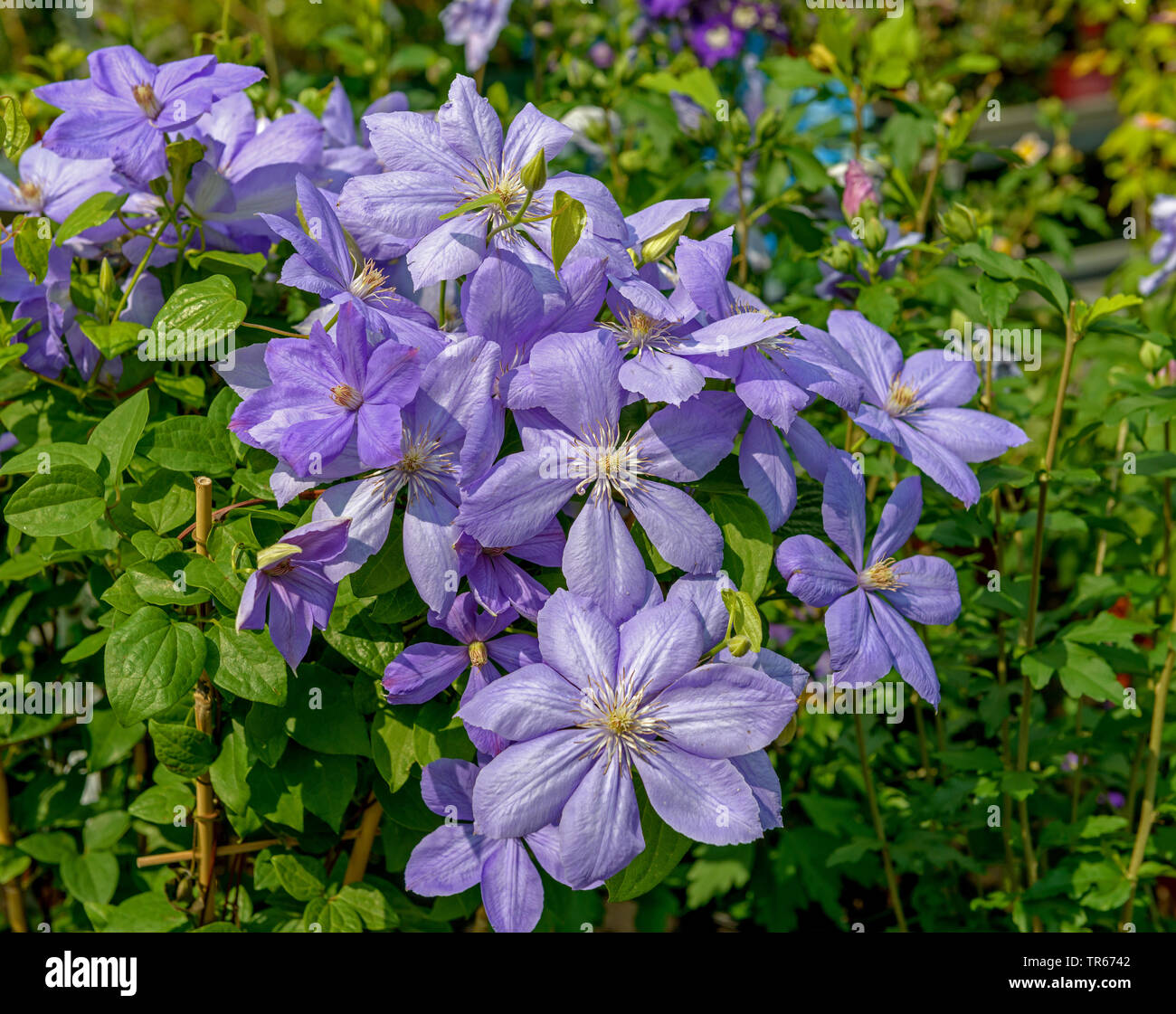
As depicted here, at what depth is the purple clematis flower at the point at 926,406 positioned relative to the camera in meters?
1.00

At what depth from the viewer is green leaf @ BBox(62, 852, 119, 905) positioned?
131 centimetres

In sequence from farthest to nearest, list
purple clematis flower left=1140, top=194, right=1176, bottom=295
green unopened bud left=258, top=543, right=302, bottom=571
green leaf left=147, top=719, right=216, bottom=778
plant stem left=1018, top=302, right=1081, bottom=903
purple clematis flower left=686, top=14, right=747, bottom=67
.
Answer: purple clematis flower left=686, top=14, right=747, bottom=67, purple clematis flower left=1140, top=194, right=1176, bottom=295, plant stem left=1018, top=302, right=1081, bottom=903, green leaf left=147, top=719, right=216, bottom=778, green unopened bud left=258, top=543, right=302, bottom=571

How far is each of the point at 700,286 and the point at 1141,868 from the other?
3.30ft

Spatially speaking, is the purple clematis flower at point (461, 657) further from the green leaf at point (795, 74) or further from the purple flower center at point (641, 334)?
the green leaf at point (795, 74)

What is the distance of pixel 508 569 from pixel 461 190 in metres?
0.36

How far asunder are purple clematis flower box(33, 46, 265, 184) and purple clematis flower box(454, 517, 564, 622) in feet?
1.77

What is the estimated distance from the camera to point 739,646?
814 mm

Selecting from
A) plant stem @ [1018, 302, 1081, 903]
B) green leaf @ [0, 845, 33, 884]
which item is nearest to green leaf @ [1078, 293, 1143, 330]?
plant stem @ [1018, 302, 1081, 903]

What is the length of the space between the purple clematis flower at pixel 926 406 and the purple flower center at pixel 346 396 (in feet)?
1.42

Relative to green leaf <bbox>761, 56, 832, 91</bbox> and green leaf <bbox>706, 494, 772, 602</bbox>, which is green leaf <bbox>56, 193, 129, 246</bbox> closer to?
green leaf <bbox>706, 494, 772, 602</bbox>

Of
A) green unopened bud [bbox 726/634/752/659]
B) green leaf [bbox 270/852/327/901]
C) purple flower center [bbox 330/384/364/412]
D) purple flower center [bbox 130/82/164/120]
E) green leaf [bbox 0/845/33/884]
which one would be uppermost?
purple flower center [bbox 130/82/164/120]

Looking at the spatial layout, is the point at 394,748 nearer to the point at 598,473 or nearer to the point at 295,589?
the point at 295,589

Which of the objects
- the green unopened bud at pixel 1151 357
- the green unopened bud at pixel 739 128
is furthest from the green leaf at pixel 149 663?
the green unopened bud at pixel 1151 357
